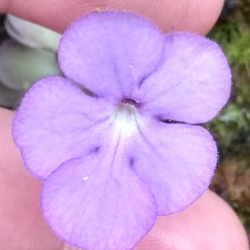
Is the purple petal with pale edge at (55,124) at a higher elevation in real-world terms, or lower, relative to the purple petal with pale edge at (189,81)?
lower

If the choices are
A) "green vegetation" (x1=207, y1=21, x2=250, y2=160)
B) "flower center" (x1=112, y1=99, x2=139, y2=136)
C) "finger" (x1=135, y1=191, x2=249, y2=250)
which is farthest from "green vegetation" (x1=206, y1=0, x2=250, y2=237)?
"flower center" (x1=112, y1=99, x2=139, y2=136)

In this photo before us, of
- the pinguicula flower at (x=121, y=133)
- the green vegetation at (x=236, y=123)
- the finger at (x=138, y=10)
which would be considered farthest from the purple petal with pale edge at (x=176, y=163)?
the green vegetation at (x=236, y=123)

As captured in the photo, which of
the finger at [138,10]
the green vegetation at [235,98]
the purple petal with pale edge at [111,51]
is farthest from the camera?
the green vegetation at [235,98]

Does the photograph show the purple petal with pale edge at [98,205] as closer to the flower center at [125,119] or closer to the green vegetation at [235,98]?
the flower center at [125,119]

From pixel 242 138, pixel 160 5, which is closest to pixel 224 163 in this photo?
pixel 242 138

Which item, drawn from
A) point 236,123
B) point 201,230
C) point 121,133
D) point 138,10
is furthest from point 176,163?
point 236,123

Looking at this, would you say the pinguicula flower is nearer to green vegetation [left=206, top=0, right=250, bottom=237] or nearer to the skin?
the skin

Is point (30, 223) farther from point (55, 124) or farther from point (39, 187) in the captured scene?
point (55, 124)
